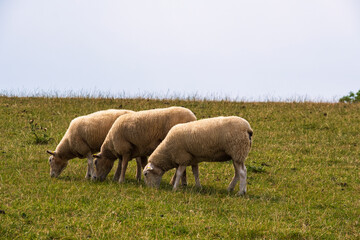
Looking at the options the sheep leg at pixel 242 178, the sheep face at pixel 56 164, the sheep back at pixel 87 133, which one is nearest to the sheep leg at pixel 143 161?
the sheep back at pixel 87 133

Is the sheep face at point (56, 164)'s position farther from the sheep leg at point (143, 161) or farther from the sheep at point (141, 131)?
the sheep leg at point (143, 161)

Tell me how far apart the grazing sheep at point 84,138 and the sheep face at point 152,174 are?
1025 mm

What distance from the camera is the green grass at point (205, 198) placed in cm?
670

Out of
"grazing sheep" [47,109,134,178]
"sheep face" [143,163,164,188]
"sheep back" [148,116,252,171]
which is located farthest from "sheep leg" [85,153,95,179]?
"sheep back" [148,116,252,171]

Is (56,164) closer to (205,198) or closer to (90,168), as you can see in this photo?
(90,168)

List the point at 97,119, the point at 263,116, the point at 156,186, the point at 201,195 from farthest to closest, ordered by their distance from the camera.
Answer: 1. the point at 263,116
2. the point at 97,119
3. the point at 156,186
4. the point at 201,195

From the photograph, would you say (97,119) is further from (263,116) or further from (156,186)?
(263,116)

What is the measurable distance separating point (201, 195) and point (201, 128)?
140 cm

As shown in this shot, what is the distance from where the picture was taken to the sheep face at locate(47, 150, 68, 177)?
1082cm

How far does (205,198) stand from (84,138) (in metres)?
3.81

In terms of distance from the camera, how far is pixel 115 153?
412 inches

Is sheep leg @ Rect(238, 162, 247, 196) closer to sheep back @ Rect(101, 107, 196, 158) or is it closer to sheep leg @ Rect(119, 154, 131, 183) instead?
sheep back @ Rect(101, 107, 196, 158)

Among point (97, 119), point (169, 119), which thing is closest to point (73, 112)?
point (97, 119)

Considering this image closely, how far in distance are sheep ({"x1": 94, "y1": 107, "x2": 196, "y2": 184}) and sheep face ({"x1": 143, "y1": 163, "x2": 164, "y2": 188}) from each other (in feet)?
2.31
